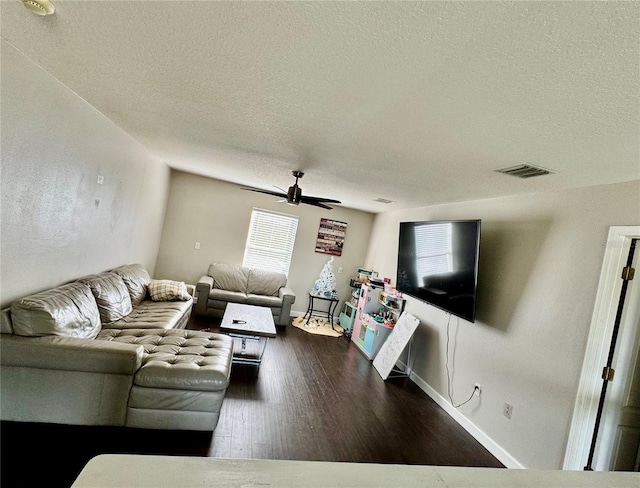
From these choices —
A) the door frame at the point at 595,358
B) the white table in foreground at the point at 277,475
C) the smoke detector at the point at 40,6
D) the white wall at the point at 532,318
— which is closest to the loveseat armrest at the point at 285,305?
the white wall at the point at 532,318

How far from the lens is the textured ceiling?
1051 mm

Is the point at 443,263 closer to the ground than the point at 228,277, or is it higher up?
higher up

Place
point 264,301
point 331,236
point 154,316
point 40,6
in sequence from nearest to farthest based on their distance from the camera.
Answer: point 40,6 < point 154,316 < point 264,301 < point 331,236

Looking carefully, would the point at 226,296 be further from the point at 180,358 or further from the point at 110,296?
the point at 180,358

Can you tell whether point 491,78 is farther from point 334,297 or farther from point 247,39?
point 334,297

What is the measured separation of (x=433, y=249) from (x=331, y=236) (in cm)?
293

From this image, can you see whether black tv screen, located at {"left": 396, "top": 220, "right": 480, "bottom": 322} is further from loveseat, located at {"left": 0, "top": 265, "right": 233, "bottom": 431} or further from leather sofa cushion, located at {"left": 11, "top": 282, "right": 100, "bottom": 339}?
leather sofa cushion, located at {"left": 11, "top": 282, "right": 100, "bottom": 339}

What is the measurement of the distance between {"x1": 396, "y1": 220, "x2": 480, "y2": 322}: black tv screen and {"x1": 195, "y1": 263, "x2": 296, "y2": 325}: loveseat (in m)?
2.07

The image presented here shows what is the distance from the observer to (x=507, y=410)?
2789mm

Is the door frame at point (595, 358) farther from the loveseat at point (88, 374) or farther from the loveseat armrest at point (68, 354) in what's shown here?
the loveseat armrest at point (68, 354)

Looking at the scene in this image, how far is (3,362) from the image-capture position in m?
2.05

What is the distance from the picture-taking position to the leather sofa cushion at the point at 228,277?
5.55 meters

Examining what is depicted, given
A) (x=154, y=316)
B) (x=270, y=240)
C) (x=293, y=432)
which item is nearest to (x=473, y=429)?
(x=293, y=432)

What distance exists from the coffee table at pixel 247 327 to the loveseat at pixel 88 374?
2.68ft
